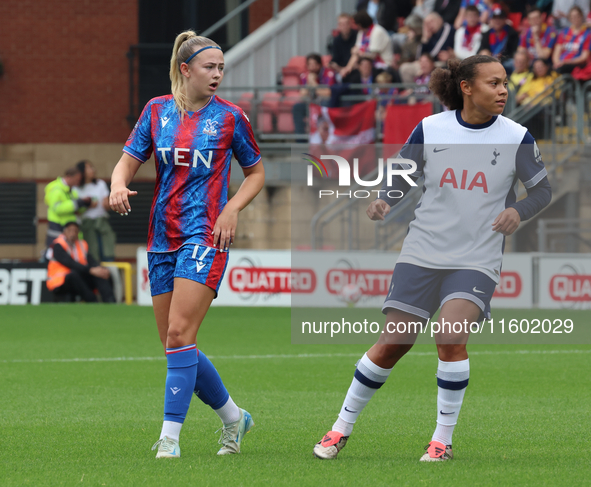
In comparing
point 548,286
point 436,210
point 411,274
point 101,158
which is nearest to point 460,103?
point 436,210

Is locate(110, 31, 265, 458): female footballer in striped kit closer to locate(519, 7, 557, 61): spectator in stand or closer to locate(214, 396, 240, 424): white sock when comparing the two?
locate(214, 396, 240, 424): white sock

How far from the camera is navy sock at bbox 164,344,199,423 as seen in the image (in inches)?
194

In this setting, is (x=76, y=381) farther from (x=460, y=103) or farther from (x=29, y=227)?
(x=29, y=227)

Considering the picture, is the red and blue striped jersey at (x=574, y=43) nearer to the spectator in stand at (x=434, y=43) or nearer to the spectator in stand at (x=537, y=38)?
the spectator in stand at (x=537, y=38)

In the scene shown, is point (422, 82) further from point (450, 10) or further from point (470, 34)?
point (450, 10)

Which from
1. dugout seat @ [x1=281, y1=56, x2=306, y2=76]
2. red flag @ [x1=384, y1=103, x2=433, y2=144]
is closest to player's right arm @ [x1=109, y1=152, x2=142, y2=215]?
red flag @ [x1=384, y1=103, x2=433, y2=144]

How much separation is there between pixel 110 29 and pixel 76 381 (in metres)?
16.4

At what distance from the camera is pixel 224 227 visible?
4953 millimetres

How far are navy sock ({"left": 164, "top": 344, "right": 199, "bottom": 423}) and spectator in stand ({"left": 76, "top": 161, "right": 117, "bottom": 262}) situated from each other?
41.9 ft

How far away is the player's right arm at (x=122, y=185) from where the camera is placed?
4.87 meters

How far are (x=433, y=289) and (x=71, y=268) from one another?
11809 mm

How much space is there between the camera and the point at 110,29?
23500 millimetres

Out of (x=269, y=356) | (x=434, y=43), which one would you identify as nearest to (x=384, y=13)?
(x=434, y=43)

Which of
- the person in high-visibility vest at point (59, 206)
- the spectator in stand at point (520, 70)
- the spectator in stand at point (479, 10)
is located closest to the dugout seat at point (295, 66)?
the spectator in stand at point (479, 10)
